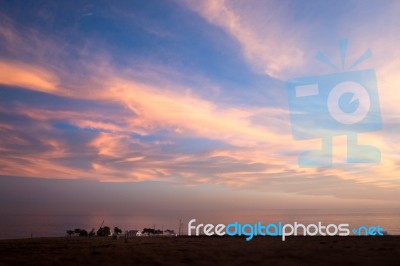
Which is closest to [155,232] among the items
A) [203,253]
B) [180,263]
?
Answer: [203,253]

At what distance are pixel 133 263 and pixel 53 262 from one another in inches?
174

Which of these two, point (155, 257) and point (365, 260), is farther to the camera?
point (155, 257)

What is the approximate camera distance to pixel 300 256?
20.6 metres

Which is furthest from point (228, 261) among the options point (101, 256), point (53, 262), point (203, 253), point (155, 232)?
point (155, 232)

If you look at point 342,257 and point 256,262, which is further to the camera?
point 342,257

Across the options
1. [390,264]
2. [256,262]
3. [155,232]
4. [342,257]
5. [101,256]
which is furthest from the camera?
[155,232]

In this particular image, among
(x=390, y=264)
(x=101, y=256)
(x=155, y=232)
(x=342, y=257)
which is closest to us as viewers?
(x=390, y=264)

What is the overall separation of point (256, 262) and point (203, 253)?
5050mm

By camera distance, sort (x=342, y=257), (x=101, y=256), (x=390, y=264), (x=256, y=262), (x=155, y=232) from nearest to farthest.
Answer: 1. (x=390, y=264)
2. (x=256, y=262)
3. (x=342, y=257)
4. (x=101, y=256)
5. (x=155, y=232)

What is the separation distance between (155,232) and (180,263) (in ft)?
156

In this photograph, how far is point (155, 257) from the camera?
21.0 metres

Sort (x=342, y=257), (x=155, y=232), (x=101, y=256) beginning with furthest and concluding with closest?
(x=155, y=232) < (x=101, y=256) < (x=342, y=257)

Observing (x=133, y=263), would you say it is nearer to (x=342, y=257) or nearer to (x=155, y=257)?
(x=155, y=257)

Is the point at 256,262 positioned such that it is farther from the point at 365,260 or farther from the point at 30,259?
the point at 30,259
